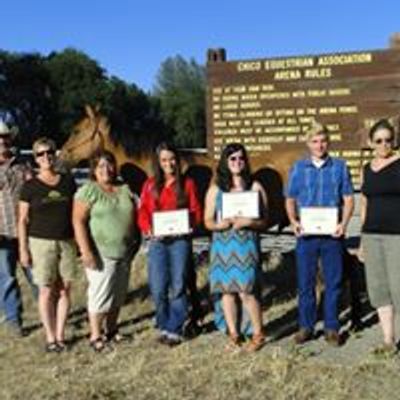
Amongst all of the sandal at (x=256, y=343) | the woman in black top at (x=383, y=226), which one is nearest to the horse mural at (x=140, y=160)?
the sandal at (x=256, y=343)

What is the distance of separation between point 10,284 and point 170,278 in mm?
1716

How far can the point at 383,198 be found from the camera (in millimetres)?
6961

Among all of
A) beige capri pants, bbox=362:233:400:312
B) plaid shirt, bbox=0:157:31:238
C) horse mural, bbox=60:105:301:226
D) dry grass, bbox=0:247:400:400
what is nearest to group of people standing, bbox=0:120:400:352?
beige capri pants, bbox=362:233:400:312

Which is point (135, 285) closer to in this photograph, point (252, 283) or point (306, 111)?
point (306, 111)

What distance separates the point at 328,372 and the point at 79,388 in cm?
177

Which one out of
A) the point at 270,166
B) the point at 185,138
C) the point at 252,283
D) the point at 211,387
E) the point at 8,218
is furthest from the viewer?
the point at 185,138

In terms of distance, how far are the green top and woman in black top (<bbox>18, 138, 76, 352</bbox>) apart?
247mm

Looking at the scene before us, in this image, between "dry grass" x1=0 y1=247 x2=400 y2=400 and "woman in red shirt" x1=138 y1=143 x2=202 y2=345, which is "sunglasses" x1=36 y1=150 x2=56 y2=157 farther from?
"dry grass" x1=0 y1=247 x2=400 y2=400

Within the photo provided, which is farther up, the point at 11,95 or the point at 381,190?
the point at 11,95

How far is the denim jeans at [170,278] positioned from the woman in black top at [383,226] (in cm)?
154

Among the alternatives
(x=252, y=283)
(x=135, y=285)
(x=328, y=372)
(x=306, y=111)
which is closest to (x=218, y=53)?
(x=306, y=111)

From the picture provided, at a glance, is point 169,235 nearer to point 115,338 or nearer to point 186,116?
point 115,338

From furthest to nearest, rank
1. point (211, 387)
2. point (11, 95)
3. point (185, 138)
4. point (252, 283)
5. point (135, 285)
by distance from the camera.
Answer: point (11, 95) < point (185, 138) < point (135, 285) < point (252, 283) < point (211, 387)

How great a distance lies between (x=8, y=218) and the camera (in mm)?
8477
